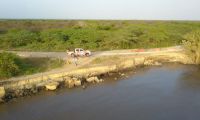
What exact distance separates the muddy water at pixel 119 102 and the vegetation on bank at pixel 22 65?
4.52m

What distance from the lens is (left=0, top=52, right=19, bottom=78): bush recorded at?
30938 millimetres

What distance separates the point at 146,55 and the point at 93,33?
14.0 meters

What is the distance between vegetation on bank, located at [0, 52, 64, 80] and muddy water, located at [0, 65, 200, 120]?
4.52 m

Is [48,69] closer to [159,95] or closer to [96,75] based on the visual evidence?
[96,75]

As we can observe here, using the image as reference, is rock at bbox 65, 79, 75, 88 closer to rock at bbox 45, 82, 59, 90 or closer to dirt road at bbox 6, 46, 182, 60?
rock at bbox 45, 82, 59, 90

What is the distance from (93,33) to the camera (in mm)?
53438

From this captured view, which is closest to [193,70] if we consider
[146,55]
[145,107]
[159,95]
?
[146,55]

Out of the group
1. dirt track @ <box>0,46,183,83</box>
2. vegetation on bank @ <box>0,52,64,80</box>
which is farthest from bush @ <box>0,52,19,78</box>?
dirt track @ <box>0,46,183,83</box>

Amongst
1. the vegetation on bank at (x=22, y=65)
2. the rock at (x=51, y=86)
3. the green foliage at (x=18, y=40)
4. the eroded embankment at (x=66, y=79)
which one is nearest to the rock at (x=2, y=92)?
the eroded embankment at (x=66, y=79)

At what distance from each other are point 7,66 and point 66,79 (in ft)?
18.4

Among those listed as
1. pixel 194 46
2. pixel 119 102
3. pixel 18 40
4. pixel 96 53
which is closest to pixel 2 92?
pixel 119 102

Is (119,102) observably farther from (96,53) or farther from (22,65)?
(96,53)

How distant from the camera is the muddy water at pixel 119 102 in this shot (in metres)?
24.5

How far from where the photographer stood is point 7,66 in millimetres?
31547
